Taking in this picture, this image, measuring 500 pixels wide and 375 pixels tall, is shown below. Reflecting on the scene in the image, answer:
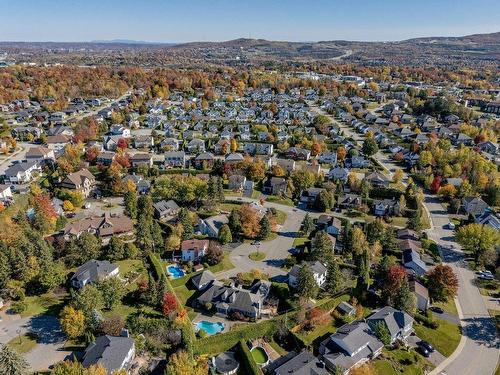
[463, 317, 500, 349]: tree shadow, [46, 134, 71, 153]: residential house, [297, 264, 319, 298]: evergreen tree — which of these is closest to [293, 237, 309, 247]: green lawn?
[297, 264, 319, 298]: evergreen tree

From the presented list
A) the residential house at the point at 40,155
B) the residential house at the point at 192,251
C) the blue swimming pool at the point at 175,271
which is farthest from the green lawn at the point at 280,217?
the residential house at the point at 40,155

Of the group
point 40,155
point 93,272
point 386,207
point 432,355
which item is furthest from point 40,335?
point 40,155

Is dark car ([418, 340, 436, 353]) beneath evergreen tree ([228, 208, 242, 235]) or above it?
beneath

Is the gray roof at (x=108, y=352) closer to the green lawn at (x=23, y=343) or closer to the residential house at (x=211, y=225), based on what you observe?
the green lawn at (x=23, y=343)

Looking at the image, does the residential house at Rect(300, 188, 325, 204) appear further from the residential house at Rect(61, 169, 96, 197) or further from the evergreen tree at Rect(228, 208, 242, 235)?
the residential house at Rect(61, 169, 96, 197)

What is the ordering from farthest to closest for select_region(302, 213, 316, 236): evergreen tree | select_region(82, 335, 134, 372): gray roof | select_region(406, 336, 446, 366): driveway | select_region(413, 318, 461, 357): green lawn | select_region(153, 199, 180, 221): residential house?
select_region(153, 199, 180, 221): residential house
select_region(302, 213, 316, 236): evergreen tree
select_region(413, 318, 461, 357): green lawn
select_region(406, 336, 446, 366): driveway
select_region(82, 335, 134, 372): gray roof

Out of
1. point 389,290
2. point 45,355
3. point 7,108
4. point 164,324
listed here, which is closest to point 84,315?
point 45,355

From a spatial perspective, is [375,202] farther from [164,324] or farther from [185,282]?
[164,324]
